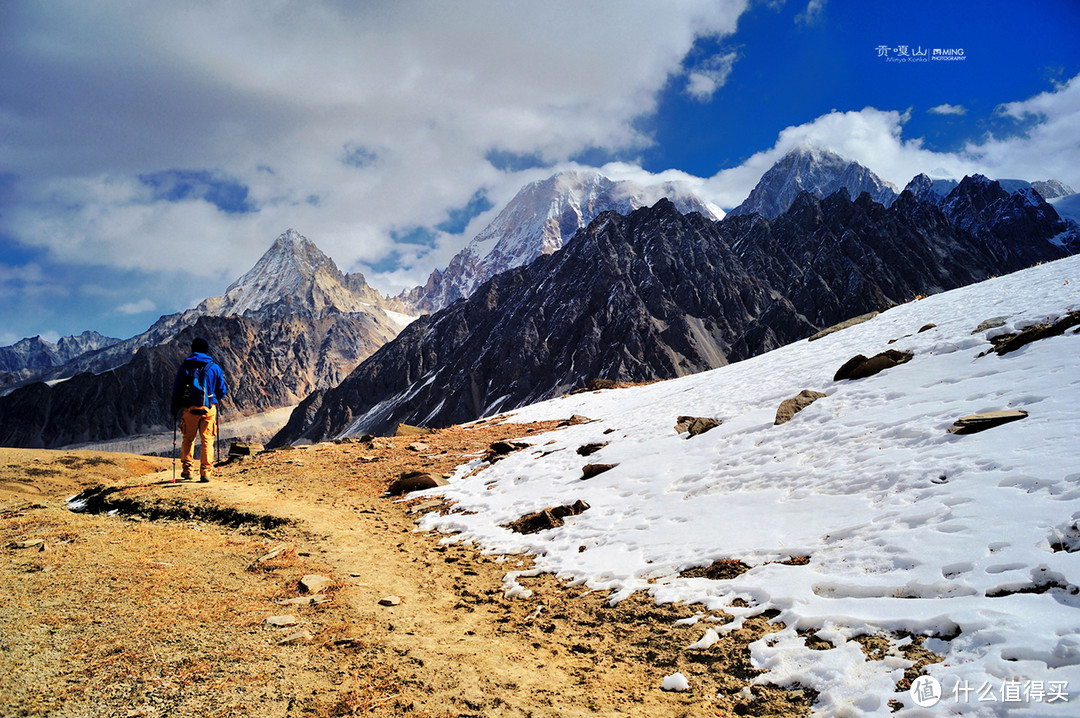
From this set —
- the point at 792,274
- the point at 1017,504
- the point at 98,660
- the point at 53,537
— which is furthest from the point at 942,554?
the point at 792,274

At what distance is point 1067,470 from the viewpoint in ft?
17.8

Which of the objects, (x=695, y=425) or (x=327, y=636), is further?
(x=695, y=425)

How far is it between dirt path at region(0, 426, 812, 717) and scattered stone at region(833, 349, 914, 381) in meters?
8.62

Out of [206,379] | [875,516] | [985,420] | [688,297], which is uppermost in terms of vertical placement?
[688,297]

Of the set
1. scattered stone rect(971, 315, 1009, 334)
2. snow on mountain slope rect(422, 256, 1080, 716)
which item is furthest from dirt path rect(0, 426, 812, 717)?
scattered stone rect(971, 315, 1009, 334)

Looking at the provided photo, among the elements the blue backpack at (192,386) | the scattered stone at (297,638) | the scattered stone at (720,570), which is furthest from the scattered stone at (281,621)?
the blue backpack at (192,386)

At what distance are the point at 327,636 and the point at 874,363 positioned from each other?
1199cm

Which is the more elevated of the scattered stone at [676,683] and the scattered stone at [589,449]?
the scattered stone at [589,449]

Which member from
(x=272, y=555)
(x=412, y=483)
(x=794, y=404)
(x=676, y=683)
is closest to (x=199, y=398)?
(x=412, y=483)

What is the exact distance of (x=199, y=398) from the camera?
39.9 ft

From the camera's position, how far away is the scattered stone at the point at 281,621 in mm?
5339

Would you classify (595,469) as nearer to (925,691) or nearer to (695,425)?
(695,425)

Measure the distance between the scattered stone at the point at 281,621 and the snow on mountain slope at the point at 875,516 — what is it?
3.65m

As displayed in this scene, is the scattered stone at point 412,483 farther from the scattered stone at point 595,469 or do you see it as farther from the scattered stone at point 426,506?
the scattered stone at point 595,469
